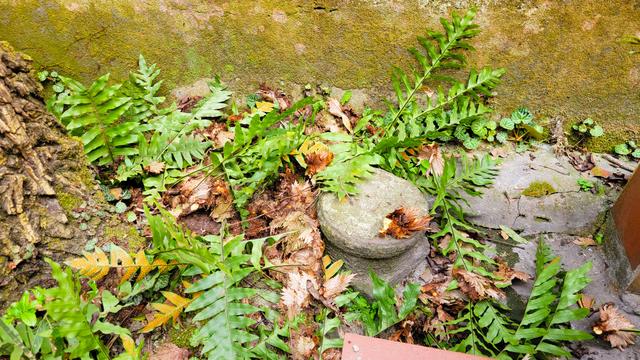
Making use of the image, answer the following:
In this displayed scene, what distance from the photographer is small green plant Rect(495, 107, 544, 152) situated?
350cm

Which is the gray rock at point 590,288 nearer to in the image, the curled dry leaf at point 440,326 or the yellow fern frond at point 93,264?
the curled dry leaf at point 440,326

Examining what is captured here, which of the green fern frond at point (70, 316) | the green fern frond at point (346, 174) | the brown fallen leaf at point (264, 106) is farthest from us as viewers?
the brown fallen leaf at point (264, 106)

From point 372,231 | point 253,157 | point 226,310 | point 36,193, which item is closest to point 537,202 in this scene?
point 372,231

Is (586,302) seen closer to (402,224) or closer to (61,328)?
(402,224)

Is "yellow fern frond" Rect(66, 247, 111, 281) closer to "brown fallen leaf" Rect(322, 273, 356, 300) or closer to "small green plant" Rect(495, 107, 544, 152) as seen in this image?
"brown fallen leaf" Rect(322, 273, 356, 300)

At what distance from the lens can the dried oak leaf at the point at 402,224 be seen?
2652 millimetres

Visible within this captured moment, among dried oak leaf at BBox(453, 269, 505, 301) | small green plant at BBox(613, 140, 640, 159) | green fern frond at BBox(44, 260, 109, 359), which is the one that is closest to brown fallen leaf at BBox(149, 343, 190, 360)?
green fern frond at BBox(44, 260, 109, 359)

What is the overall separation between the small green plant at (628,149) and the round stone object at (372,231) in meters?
1.90

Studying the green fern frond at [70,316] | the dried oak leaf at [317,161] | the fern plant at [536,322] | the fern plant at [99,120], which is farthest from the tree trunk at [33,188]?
the fern plant at [536,322]

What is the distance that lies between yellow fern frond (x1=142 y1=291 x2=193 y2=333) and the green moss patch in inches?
104

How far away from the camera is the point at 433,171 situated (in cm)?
318

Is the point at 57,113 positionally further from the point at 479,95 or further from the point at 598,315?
the point at 598,315

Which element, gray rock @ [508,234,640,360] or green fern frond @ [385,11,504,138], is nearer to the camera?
gray rock @ [508,234,640,360]

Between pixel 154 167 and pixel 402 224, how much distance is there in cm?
178
